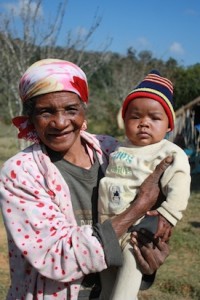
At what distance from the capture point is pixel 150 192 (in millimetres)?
1871

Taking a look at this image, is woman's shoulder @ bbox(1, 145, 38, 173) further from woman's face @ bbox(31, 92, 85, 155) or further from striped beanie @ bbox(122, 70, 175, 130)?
striped beanie @ bbox(122, 70, 175, 130)

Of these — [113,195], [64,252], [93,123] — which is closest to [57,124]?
[113,195]

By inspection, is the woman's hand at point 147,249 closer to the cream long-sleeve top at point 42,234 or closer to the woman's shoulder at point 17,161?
the cream long-sleeve top at point 42,234

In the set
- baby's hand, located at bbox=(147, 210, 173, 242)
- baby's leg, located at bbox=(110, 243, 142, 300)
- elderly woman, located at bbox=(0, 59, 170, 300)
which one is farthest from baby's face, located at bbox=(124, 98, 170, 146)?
baby's leg, located at bbox=(110, 243, 142, 300)

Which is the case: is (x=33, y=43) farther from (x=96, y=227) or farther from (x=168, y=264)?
(x=96, y=227)

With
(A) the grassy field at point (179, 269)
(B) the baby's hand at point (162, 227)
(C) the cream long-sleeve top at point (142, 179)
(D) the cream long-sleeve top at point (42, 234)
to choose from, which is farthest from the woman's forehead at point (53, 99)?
(A) the grassy field at point (179, 269)

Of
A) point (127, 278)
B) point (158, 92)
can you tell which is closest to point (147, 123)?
point (158, 92)

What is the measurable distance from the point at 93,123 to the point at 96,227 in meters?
27.9

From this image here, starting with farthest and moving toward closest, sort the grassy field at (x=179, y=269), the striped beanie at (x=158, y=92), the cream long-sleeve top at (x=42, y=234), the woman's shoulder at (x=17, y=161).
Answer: the grassy field at (x=179, y=269) < the striped beanie at (x=158, y=92) < the woman's shoulder at (x=17, y=161) < the cream long-sleeve top at (x=42, y=234)

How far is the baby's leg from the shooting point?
6.15 feet

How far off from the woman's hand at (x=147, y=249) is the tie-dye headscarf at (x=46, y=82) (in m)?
0.58

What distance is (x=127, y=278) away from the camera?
1.88 metres

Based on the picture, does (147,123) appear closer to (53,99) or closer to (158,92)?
(158,92)

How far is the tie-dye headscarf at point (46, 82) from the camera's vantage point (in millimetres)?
1830
